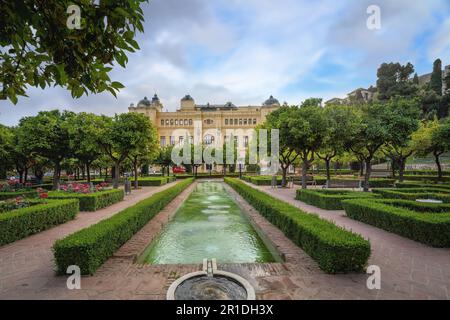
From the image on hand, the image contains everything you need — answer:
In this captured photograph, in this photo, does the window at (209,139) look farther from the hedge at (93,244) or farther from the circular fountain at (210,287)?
the circular fountain at (210,287)

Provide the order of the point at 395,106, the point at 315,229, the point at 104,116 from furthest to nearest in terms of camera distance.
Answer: the point at 104,116, the point at 395,106, the point at 315,229

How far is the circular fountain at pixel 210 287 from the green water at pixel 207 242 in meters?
1.44

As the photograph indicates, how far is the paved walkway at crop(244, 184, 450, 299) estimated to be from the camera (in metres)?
3.78

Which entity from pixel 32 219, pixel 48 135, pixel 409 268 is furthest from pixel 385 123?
pixel 48 135

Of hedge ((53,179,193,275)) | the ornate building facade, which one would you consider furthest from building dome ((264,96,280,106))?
hedge ((53,179,193,275))

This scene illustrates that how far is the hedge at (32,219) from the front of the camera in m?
6.56

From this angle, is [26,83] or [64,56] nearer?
[64,56]

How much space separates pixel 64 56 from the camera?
10.2ft

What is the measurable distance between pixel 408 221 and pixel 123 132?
17507 mm

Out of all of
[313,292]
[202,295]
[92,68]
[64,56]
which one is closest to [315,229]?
[313,292]

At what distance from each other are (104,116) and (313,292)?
20019mm

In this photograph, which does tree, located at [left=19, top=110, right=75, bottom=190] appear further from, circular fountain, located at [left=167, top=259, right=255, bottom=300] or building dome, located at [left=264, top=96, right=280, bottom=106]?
building dome, located at [left=264, top=96, right=280, bottom=106]

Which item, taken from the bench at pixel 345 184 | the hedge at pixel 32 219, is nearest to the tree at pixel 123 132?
the hedge at pixel 32 219
